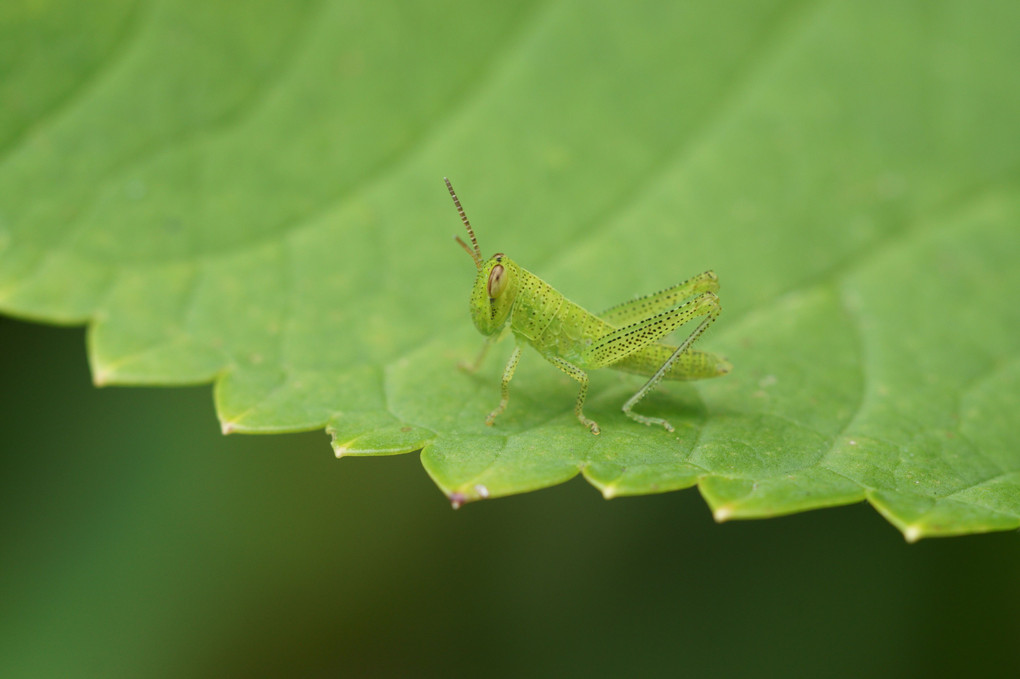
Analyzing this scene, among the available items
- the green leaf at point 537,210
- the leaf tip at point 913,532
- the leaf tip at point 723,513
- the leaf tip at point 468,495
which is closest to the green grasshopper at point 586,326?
the green leaf at point 537,210

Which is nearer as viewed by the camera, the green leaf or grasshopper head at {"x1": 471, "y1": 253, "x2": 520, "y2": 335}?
the green leaf

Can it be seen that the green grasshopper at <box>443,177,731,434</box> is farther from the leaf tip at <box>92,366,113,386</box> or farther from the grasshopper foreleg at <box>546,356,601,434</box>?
the leaf tip at <box>92,366,113,386</box>

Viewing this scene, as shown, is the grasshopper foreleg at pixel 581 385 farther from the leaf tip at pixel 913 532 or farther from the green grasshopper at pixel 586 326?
the leaf tip at pixel 913 532

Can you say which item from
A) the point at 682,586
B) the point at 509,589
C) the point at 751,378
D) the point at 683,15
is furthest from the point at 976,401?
the point at 683,15

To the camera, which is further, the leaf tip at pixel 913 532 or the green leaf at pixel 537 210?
the green leaf at pixel 537 210

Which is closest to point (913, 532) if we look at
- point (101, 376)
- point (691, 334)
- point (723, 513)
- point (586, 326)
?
point (723, 513)

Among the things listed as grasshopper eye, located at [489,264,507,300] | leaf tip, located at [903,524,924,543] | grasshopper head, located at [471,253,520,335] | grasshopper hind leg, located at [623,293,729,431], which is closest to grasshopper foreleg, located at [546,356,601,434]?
grasshopper hind leg, located at [623,293,729,431]

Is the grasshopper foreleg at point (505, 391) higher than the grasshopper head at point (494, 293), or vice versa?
the grasshopper head at point (494, 293)

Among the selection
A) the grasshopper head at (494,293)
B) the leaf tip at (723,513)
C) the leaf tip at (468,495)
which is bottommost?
the leaf tip at (723,513)
